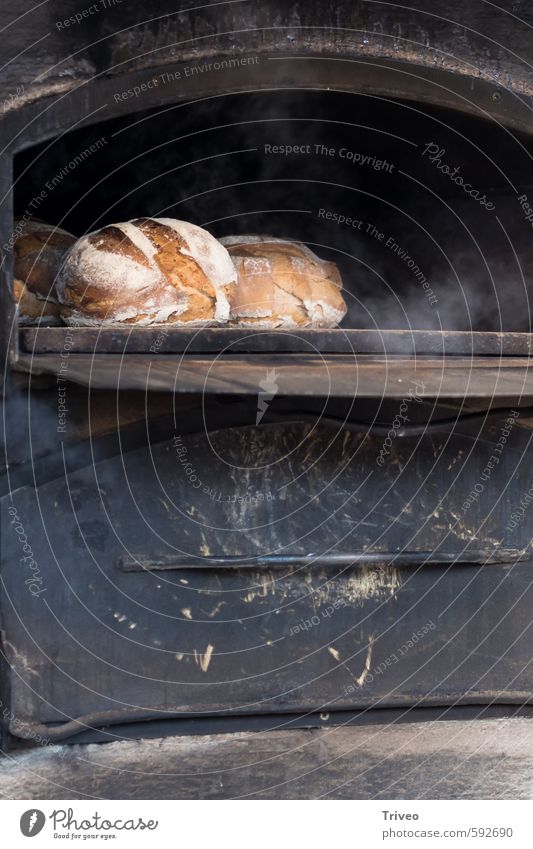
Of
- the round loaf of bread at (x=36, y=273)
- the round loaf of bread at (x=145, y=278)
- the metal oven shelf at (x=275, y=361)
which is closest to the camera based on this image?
the metal oven shelf at (x=275, y=361)

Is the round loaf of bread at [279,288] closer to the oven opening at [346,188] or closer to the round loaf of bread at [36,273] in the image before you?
the oven opening at [346,188]

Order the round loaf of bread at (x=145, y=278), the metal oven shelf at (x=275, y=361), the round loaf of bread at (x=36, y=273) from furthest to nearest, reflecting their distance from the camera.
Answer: the round loaf of bread at (x=36, y=273), the round loaf of bread at (x=145, y=278), the metal oven shelf at (x=275, y=361)

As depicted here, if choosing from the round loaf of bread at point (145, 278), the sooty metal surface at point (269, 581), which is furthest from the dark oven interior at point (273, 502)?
the round loaf of bread at point (145, 278)

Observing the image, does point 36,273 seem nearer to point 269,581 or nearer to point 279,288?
point 279,288

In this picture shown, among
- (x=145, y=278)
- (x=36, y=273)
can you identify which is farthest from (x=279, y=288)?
(x=36, y=273)

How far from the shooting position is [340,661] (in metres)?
1.47

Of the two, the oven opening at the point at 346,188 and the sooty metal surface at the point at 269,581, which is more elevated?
the oven opening at the point at 346,188

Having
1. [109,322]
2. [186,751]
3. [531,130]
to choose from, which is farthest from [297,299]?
[186,751]

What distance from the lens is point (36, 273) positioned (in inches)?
54.5

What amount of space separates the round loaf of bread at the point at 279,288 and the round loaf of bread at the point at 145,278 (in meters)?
0.07

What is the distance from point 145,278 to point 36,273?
20cm

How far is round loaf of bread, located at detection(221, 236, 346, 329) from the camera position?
4.58ft

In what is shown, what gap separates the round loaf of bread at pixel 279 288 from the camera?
1396 mm

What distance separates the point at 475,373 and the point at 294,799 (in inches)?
23.1
